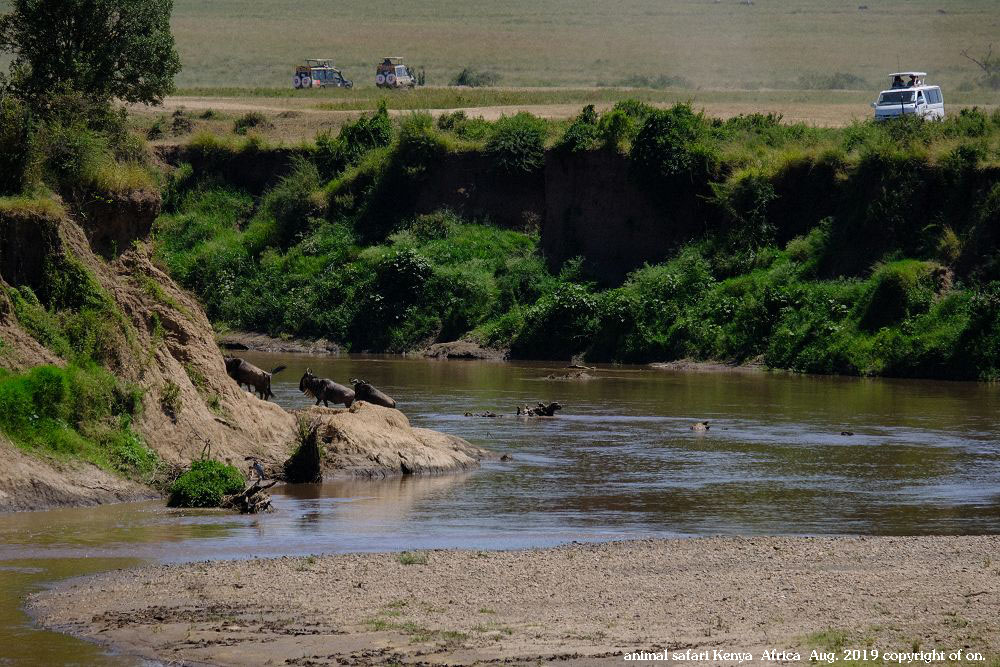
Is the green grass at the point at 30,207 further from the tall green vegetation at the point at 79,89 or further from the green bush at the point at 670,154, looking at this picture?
the green bush at the point at 670,154

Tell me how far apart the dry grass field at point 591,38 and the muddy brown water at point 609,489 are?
75.3 m

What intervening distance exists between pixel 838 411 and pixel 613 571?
1878 centimetres

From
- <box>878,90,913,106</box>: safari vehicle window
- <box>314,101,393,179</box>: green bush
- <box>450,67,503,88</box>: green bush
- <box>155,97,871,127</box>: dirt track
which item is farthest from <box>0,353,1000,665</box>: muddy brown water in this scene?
<box>450,67,503,88</box>: green bush

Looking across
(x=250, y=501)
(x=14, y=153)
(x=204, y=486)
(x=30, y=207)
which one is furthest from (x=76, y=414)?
(x=14, y=153)

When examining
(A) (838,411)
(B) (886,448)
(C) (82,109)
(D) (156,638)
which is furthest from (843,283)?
(D) (156,638)

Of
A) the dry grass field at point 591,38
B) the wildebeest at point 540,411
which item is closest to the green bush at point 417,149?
the wildebeest at point 540,411

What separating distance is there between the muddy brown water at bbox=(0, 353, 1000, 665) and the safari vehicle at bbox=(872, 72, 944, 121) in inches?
661

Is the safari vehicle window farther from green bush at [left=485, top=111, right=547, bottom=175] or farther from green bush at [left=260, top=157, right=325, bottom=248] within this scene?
green bush at [left=260, top=157, right=325, bottom=248]

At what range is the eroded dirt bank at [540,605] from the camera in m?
12.7

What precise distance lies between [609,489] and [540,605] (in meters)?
8.84

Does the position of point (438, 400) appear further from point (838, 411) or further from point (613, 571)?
point (613, 571)

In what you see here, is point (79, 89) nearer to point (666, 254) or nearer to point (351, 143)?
point (666, 254)

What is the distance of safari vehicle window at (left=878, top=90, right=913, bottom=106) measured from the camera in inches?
2089

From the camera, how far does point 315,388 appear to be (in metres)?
28.1
